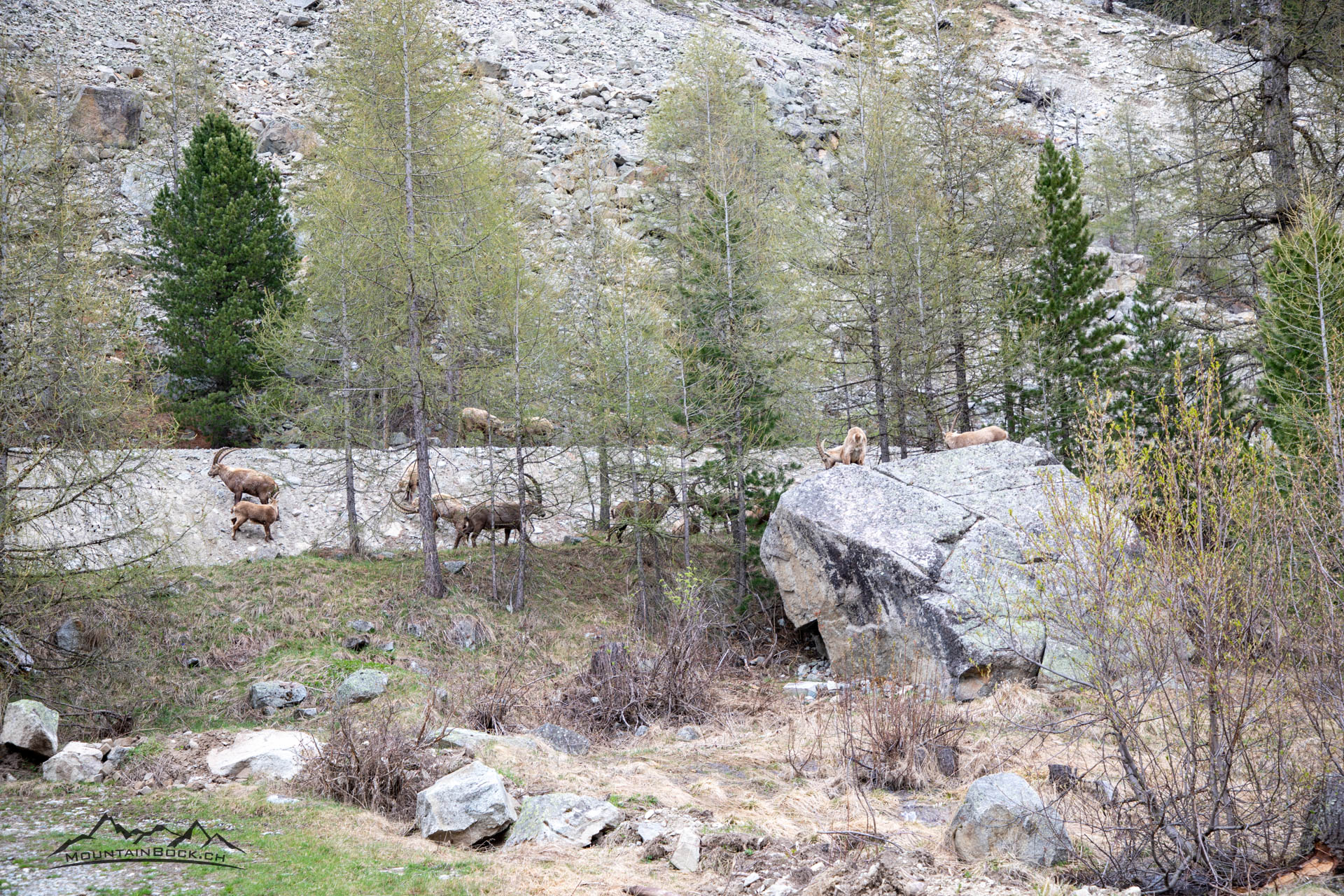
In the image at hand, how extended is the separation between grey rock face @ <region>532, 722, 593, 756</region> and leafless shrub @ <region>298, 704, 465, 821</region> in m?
1.87

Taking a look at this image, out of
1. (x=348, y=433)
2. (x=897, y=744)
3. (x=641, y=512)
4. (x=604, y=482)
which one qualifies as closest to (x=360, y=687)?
(x=348, y=433)

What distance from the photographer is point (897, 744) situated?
9500 millimetres

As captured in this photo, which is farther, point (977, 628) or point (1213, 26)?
point (1213, 26)

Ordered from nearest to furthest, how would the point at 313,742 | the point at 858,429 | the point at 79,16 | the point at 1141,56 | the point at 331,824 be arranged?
the point at 331,824
the point at 313,742
the point at 858,429
the point at 1141,56
the point at 79,16

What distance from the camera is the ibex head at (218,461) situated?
1797cm

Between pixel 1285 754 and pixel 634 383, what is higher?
pixel 634 383

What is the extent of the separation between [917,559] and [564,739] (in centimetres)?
595

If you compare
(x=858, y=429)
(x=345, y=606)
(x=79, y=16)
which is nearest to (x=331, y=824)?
(x=345, y=606)

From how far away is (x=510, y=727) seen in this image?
1141 centimetres

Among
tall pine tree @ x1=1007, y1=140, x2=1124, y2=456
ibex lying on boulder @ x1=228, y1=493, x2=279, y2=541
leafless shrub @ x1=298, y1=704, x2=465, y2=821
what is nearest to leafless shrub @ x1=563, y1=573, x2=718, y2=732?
leafless shrub @ x1=298, y1=704, x2=465, y2=821

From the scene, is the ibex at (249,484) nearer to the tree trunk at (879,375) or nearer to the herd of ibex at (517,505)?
the herd of ibex at (517,505)

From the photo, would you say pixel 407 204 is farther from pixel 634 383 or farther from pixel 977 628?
pixel 977 628

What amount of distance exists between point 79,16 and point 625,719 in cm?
5088

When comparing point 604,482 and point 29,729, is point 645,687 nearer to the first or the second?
point 604,482
